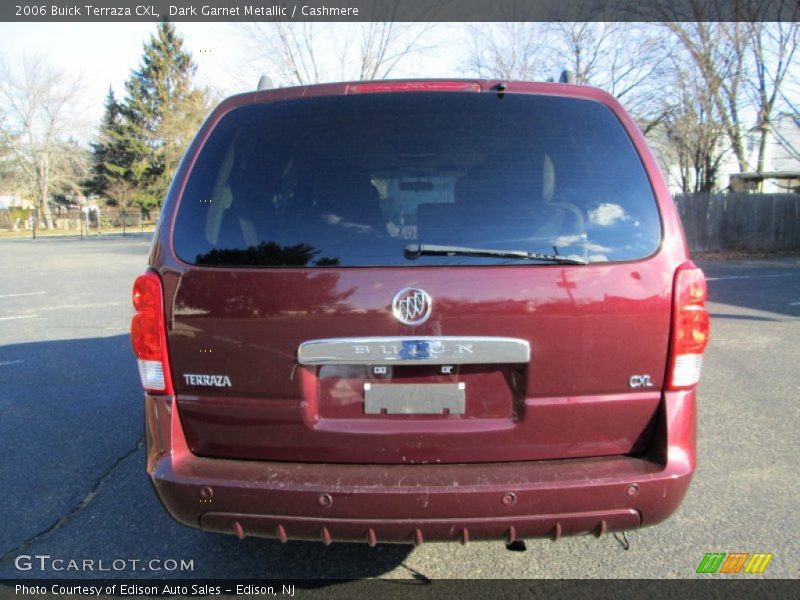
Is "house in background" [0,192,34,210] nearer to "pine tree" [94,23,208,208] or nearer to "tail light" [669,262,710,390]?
"pine tree" [94,23,208,208]

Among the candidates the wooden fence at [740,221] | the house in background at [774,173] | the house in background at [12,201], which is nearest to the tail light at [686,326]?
the wooden fence at [740,221]

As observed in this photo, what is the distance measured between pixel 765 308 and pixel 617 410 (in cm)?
888

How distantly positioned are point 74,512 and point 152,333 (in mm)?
1671

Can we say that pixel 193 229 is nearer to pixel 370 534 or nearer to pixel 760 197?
pixel 370 534

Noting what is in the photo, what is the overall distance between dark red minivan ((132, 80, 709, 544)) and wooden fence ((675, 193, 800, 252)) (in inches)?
825

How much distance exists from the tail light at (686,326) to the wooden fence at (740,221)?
2084 centimetres

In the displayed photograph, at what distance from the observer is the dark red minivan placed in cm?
205

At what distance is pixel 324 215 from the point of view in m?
2.17

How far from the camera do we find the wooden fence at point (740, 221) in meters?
21.2

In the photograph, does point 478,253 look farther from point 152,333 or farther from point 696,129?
point 696,129

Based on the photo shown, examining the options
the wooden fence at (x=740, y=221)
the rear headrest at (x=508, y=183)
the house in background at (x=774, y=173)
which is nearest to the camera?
the rear headrest at (x=508, y=183)

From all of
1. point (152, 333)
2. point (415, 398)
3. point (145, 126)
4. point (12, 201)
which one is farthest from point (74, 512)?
point (12, 201)

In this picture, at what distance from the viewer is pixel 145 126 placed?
174ft

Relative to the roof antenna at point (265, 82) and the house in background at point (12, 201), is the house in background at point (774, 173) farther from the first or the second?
the house in background at point (12, 201)
